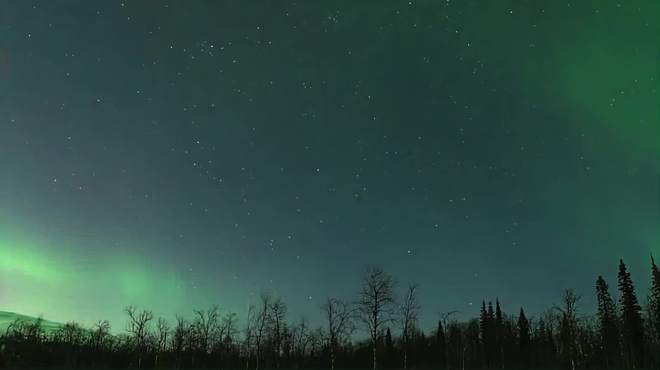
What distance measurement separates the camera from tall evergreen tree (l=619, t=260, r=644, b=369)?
82.3 metres

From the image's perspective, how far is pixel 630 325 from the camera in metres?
84.6

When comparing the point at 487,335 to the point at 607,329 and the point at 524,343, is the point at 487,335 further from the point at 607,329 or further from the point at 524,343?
the point at 607,329

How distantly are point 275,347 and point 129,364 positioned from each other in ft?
106

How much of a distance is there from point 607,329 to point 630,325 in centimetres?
869


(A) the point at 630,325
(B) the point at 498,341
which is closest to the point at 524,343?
(B) the point at 498,341

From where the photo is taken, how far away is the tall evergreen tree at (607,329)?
91375 mm

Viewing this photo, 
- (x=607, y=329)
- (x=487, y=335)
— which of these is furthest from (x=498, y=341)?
(x=607, y=329)

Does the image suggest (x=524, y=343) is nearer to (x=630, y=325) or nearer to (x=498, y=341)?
(x=498, y=341)

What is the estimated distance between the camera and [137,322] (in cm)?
10319

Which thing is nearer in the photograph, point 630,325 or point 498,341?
point 630,325

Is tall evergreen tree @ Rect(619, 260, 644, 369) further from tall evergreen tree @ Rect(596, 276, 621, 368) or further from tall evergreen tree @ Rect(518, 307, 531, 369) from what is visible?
tall evergreen tree @ Rect(518, 307, 531, 369)

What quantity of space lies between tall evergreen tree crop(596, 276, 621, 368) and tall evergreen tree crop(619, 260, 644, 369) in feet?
8.30

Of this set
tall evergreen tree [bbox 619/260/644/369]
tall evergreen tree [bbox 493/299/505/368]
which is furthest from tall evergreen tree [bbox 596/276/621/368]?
tall evergreen tree [bbox 493/299/505/368]

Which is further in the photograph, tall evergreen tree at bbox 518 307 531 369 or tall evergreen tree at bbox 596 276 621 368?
tall evergreen tree at bbox 518 307 531 369
